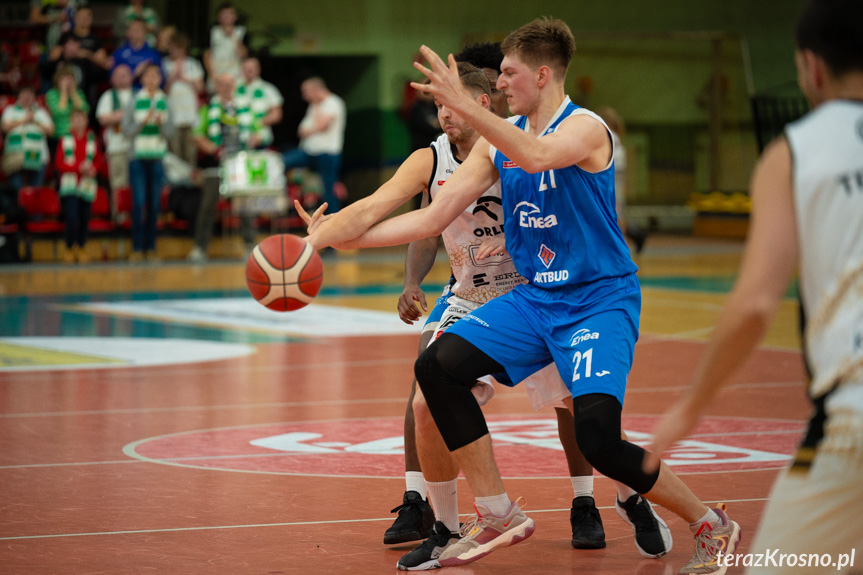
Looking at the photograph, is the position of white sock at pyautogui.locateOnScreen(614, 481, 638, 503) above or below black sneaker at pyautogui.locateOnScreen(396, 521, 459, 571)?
above

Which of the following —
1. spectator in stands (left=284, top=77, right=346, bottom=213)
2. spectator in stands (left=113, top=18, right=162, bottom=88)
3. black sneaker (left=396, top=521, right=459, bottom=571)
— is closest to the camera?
black sneaker (left=396, top=521, right=459, bottom=571)

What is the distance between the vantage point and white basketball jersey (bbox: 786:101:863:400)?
2.55 meters

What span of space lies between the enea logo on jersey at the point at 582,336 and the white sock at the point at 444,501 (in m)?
0.77

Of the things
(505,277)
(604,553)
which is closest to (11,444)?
(505,277)

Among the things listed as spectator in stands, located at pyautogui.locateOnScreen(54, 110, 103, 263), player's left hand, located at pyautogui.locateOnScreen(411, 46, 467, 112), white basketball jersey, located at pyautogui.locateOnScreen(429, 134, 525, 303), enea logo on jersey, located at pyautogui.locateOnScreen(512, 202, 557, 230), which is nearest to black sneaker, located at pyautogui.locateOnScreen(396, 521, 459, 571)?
white basketball jersey, located at pyautogui.locateOnScreen(429, 134, 525, 303)

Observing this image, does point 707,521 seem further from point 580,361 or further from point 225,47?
point 225,47

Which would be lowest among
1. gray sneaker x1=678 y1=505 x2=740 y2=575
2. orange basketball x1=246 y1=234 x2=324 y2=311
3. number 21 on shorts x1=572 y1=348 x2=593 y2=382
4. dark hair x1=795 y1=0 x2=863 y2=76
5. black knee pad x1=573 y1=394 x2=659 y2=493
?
gray sneaker x1=678 y1=505 x2=740 y2=575

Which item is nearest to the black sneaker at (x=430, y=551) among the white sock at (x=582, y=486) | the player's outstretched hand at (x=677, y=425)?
the white sock at (x=582, y=486)

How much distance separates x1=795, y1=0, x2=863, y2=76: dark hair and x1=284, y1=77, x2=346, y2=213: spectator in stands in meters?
16.3

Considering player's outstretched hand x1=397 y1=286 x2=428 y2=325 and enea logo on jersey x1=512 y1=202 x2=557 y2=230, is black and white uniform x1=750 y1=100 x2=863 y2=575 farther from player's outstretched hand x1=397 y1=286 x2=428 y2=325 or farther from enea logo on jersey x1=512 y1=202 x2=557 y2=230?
player's outstretched hand x1=397 y1=286 x2=428 y2=325

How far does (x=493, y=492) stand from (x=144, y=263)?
14783mm

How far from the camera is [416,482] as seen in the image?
5.06m

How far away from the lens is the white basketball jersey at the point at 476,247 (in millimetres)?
5051

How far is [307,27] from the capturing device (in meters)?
23.8
